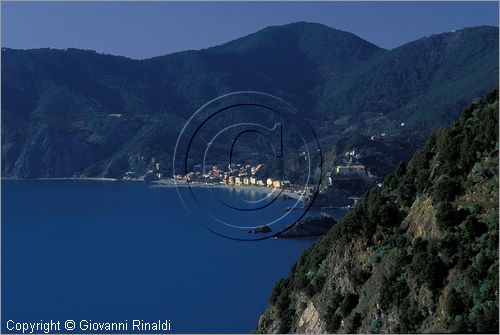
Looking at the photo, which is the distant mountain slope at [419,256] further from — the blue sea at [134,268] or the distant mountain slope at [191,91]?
the distant mountain slope at [191,91]

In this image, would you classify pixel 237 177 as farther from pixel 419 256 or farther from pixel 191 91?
pixel 191 91

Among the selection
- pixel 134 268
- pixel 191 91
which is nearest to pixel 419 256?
pixel 134 268

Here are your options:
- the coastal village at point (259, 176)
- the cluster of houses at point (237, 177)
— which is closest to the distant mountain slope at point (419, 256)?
the coastal village at point (259, 176)

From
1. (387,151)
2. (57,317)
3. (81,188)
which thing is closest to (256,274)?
(57,317)

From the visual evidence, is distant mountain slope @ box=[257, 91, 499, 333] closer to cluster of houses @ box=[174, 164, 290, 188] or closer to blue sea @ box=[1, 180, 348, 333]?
blue sea @ box=[1, 180, 348, 333]

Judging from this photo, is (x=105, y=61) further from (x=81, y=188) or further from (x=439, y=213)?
(x=439, y=213)
